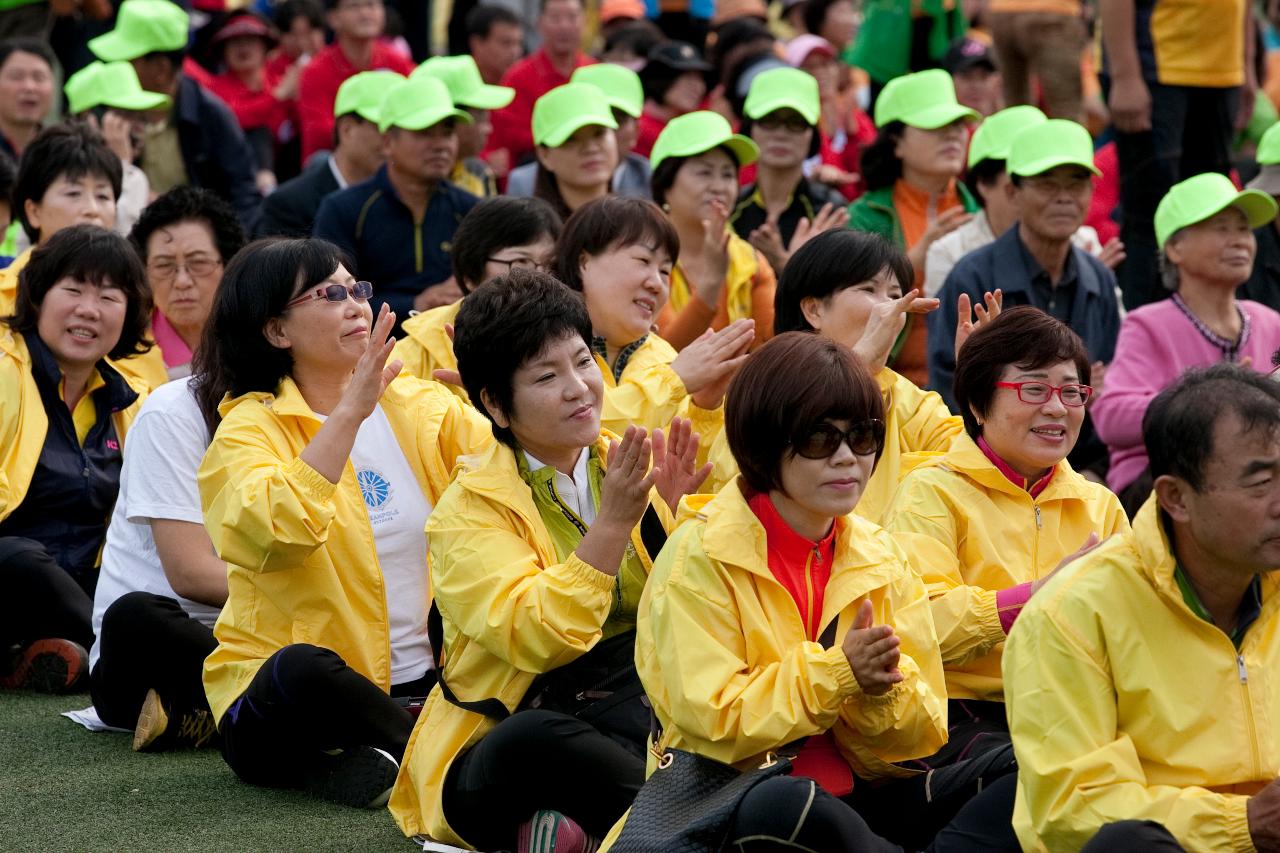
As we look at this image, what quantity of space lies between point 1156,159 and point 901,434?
3.02 meters

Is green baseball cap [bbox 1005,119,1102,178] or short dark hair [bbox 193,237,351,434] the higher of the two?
short dark hair [bbox 193,237,351,434]

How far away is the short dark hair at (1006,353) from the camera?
3.82m

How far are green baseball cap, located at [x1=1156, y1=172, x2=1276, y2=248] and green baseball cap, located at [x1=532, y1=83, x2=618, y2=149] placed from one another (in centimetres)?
225

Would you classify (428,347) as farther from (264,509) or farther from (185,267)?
(264,509)

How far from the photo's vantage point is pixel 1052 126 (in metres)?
6.27

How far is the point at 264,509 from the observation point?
12.7 ft

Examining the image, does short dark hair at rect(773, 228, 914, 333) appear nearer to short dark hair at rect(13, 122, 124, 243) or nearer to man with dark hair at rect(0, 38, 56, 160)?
short dark hair at rect(13, 122, 124, 243)

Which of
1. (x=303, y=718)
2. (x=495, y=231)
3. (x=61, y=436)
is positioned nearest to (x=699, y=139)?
(x=495, y=231)

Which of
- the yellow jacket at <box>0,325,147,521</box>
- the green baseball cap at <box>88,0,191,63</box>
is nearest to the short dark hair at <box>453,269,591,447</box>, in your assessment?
the yellow jacket at <box>0,325,147,521</box>

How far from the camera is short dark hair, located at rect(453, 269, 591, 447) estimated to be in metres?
3.71

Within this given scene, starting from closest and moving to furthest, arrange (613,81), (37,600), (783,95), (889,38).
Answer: (37,600) < (783,95) < (613,81) < (889,38)

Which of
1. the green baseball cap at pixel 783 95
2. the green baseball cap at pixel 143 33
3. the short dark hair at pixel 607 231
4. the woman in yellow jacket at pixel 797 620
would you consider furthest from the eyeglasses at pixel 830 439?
the green baseball cap at pixel 143 33

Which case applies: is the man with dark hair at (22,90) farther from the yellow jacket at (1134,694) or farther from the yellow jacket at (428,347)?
the yellow jacket at (1134,694)

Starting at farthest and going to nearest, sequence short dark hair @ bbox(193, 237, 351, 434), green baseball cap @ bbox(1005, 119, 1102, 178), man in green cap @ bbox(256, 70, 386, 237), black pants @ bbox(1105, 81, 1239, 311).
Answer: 1. man in green cap @ bbox(256, 70, 386, 237)
2. black pants @ bbox(1105, 81, 1239, 311)
3. green baseball cap @ bbox(1005, 119, 1102, 178)
4. short dark hair @ bbox(193, 237, 351, 434)
